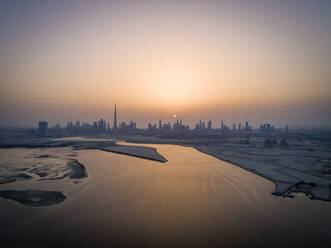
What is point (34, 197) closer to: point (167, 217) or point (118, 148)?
point (167, 217)

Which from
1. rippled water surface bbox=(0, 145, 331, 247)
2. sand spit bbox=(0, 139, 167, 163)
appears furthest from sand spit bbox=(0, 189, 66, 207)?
sand spit bbox=(0, 139, 167, 163)

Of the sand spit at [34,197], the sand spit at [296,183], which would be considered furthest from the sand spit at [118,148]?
the sand spit at [34,197]

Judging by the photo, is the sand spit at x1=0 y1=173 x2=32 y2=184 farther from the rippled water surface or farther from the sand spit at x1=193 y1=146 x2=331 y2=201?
the sand spit at x1=193 y1=146 x2=331 y2=201

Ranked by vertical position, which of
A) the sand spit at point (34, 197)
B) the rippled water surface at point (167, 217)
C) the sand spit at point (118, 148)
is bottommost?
the rippled water surface at point (167, 217)

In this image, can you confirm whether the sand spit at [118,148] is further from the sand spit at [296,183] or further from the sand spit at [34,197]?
the sand spit at [34,197]

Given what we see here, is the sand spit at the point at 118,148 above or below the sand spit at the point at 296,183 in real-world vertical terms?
above
